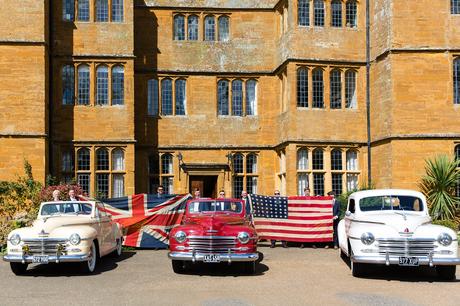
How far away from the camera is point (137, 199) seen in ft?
58.1

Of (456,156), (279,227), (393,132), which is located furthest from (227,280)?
(456,156)

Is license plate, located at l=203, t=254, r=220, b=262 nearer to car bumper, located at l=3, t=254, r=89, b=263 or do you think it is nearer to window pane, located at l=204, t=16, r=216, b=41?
car bumper, located at l=3, t=254, r=89, b=263

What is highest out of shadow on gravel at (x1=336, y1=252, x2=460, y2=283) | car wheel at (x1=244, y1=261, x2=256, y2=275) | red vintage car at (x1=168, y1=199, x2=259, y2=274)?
red vintage car at (x1=168, y1=199, x2=259, y2=274)

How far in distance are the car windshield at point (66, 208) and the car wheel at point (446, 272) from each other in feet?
25.0

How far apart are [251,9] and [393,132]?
7.67 meters

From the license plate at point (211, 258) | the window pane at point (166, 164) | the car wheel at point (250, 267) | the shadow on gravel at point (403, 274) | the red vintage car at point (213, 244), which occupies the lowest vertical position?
the shadow on gravel at point (403, 274)

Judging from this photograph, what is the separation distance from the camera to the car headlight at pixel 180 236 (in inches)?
496

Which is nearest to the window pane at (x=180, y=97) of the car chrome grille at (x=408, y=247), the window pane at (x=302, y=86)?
the window pane at (x=302, y=86)

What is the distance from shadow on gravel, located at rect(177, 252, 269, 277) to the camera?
13.0 m

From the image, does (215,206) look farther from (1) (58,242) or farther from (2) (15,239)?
(2) (15,239)

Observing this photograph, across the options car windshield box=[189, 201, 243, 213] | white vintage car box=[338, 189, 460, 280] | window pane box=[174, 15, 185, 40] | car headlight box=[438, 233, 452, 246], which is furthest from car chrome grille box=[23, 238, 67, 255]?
window pane box=[174, 15, 185, 40]

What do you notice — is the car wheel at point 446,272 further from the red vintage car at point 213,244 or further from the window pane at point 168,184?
the window pane at point 168,184

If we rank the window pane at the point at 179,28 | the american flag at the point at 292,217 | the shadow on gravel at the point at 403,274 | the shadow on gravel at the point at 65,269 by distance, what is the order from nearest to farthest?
the shadow on gravel at the point at 403,274, the shadow on gravel at the point at 65,269, the american flag at the point at 292,217, the window pane at the point at 179,28

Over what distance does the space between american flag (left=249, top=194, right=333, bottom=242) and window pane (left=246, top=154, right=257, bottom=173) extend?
6.58 metres
